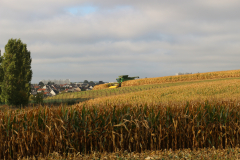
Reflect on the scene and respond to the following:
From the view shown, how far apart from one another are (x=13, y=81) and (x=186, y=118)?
32.1 metres

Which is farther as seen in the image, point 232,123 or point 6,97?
point 6,97

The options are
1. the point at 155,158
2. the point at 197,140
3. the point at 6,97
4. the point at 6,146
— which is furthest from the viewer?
the point at 6,97

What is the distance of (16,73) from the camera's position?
3412 cm

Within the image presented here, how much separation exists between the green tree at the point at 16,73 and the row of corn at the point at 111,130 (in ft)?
89.2

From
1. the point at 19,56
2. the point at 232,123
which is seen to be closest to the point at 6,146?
the point at 232,123

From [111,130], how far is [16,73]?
32.3m

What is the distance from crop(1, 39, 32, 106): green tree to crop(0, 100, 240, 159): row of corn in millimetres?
27190

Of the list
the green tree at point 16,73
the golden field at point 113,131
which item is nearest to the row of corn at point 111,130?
the golden field at point 113,131

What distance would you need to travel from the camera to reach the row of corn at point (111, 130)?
6.60 metres

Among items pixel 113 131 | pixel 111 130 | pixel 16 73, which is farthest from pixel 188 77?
pixel 113 131

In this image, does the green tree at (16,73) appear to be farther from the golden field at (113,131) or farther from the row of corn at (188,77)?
the row of corn at (188,77)

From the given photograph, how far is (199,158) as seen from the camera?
514 centimetres

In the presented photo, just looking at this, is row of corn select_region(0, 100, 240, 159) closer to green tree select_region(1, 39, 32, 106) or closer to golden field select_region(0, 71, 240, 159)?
golden field select_region(0, 71, 240, 159)

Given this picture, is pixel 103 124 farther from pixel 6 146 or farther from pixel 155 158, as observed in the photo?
pixel 6 146
